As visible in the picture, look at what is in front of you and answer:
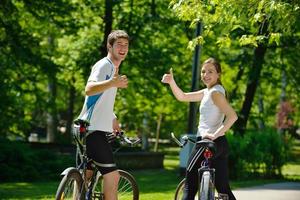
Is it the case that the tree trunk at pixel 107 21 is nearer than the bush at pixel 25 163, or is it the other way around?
the bush at pixel 25 163

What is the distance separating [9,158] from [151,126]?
25185mm

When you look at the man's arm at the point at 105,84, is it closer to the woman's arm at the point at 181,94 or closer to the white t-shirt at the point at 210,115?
the white t-shirt at the point at 210,115

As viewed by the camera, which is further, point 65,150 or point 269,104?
point 269,104

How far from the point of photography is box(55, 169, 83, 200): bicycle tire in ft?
19.4

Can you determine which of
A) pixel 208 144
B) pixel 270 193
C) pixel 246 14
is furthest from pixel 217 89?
pixel 270 193

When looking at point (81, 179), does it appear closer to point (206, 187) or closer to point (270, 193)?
point (206, 187)

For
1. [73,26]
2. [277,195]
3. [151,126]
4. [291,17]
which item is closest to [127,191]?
[291,17]

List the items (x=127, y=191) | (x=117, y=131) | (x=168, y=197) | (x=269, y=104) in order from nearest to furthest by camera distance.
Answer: (x=117, y=131), (x=127, y=191), (x=168, y=197), (x=269, y=104)

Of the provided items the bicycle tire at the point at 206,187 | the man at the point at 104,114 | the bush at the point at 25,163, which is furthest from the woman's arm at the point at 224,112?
the bush at the point at 25,163

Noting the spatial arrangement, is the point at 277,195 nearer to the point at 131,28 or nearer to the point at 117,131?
the point at 117,131

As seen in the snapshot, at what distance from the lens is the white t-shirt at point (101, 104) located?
20.6 ft

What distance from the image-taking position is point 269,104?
45.7 m

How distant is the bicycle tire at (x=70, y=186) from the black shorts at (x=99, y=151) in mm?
241

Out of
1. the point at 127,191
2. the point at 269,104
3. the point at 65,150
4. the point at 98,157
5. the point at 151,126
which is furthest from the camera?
the point at 269,104
